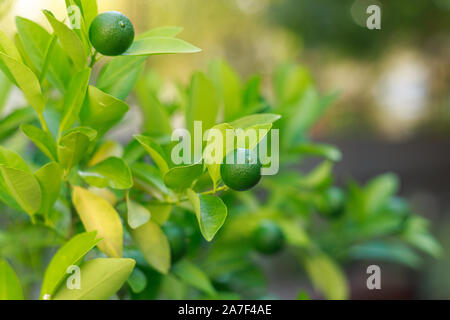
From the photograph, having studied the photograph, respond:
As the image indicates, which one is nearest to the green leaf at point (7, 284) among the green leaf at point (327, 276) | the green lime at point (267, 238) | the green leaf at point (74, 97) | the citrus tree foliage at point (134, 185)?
the citrus tree foliage at point (134, 185)

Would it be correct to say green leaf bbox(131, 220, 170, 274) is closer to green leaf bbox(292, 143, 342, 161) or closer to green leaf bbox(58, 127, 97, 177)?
green leaf bbox(58, 127, 97, 177)

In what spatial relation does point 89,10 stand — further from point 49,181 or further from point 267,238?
point 267,238

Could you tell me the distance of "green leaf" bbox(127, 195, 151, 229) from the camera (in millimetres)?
329

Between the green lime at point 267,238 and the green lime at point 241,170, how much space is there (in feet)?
0.61

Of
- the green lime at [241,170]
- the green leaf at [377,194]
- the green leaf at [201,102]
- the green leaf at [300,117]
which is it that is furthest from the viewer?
the green leaf at [377,194]

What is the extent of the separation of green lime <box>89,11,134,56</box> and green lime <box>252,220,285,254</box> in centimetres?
24

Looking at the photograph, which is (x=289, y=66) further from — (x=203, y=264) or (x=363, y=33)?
(x=363, y=33)

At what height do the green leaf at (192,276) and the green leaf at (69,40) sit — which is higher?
the green leaf at (69,40)

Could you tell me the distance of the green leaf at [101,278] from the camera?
0.31 meters

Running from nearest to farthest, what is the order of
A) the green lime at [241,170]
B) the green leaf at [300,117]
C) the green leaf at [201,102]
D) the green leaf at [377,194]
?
the green lime at [241,170]
the green leaf at [201,102]
the green leaf at [300,117]
the green leaf at [377,194]

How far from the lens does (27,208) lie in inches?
13.1

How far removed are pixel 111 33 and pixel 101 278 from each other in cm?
16

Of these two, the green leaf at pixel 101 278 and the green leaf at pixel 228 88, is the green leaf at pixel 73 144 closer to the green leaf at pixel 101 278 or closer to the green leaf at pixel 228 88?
the green leaf at pixel 101 278
